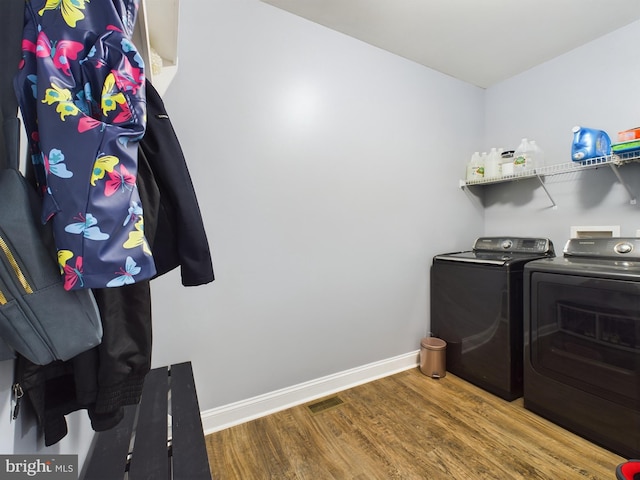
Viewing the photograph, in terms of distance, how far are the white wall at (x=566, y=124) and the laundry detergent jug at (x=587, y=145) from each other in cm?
30

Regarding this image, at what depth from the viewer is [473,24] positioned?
6.19 feet

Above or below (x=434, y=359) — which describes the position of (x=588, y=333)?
above

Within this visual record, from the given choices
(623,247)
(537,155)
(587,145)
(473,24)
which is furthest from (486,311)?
(473,24)

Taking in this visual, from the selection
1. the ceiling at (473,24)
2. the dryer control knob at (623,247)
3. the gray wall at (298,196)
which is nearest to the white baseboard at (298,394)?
the gray wall at (298,196)

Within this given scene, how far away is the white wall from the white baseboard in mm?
1535

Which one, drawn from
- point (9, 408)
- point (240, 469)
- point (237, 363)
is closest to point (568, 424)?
point (240, 469)

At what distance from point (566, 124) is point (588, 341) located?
1.63 m

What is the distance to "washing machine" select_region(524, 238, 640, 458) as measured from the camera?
140 centimetres

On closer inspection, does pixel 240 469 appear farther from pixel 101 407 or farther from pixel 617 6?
pixel 617 6

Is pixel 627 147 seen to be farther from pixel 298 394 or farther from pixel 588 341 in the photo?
pixel 298 394

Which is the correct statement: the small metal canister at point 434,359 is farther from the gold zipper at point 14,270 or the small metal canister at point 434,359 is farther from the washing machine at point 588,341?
the gold zipper at point 14,270

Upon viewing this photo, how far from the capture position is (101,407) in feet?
2.06

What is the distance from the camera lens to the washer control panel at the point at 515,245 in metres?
2.12

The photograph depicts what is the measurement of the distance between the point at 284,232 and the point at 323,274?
41 centimetres
